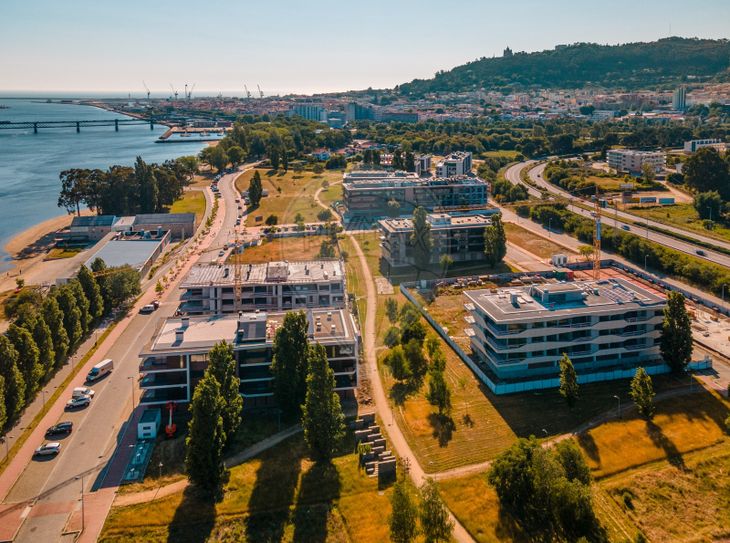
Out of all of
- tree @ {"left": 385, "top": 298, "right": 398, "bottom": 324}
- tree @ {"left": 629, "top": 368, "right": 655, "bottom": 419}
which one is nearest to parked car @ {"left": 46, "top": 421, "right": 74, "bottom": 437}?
tree @ {"left": 385, "top": 298, "right": 398, "bottom": 324}

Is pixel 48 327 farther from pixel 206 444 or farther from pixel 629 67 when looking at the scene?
pixel 629 67

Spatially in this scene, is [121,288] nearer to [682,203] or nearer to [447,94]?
[682,203]

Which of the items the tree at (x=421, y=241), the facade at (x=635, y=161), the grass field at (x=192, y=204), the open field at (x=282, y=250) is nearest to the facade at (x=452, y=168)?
the facade at (x=635, y=161)

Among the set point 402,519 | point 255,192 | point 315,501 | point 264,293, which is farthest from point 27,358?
point 255,192

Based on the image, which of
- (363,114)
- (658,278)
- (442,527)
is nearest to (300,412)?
(442,527)

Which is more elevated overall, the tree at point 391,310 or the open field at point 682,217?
the open field at point 682,217

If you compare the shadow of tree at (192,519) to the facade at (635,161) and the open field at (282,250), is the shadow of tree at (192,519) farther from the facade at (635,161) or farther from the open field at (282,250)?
the facade at (635,161)

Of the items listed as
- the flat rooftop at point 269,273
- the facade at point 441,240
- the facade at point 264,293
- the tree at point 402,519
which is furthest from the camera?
the facade at point 441,240
